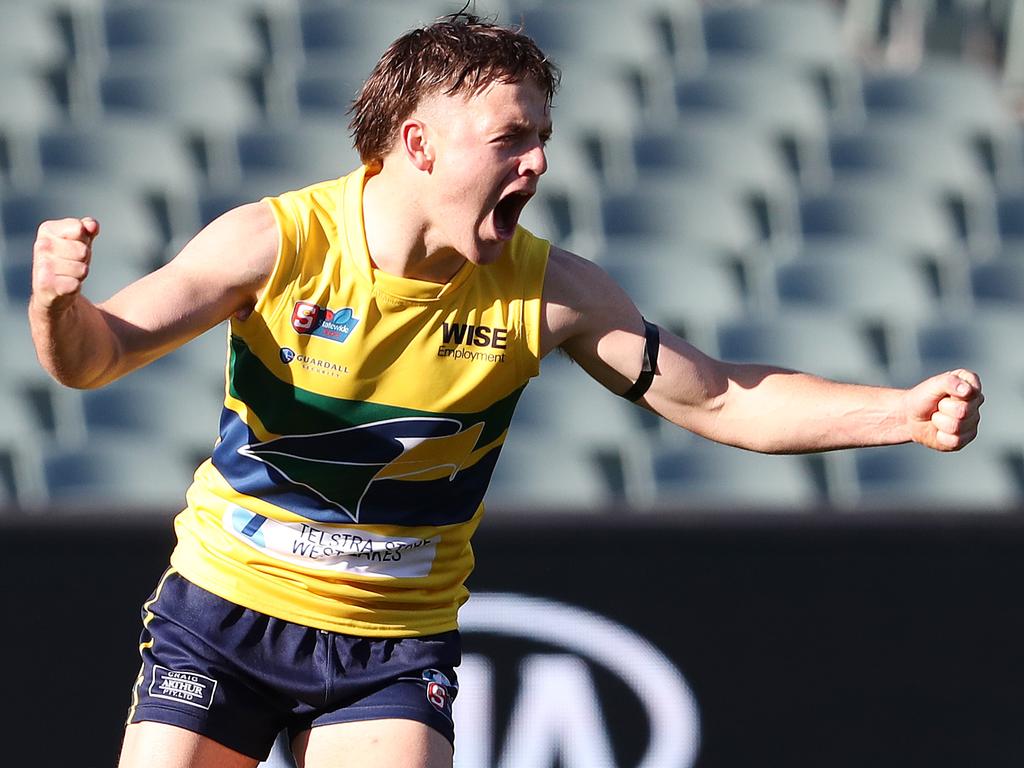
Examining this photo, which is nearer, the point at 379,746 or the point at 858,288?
the point at 379,746

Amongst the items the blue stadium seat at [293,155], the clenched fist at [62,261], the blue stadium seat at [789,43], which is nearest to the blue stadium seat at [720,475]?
the blue stadium seat at [293,155]

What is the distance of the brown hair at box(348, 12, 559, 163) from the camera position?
2.69 meters

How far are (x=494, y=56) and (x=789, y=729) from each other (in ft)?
8.59

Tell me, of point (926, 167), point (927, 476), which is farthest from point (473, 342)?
point (926, 167)

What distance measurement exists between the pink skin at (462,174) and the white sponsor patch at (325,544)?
0.52m

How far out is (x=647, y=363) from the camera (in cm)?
300

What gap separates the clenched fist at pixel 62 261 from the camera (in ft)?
7.63

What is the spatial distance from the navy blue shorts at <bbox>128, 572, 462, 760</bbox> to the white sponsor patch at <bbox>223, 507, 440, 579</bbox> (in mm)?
131

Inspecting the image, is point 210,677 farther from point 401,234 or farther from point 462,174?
point 462,174

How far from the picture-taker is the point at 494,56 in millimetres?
2699

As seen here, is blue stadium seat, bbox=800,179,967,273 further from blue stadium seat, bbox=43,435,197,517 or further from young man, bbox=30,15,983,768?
young man, bbox=30,15,983,768

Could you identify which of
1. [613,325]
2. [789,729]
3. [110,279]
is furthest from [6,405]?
[613,325]

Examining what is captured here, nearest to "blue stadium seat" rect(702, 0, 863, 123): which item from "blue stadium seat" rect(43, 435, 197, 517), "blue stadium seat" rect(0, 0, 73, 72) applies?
"blue stadium seat" rect(0, 0, 73, 72)

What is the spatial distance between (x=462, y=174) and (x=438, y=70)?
21 cm
